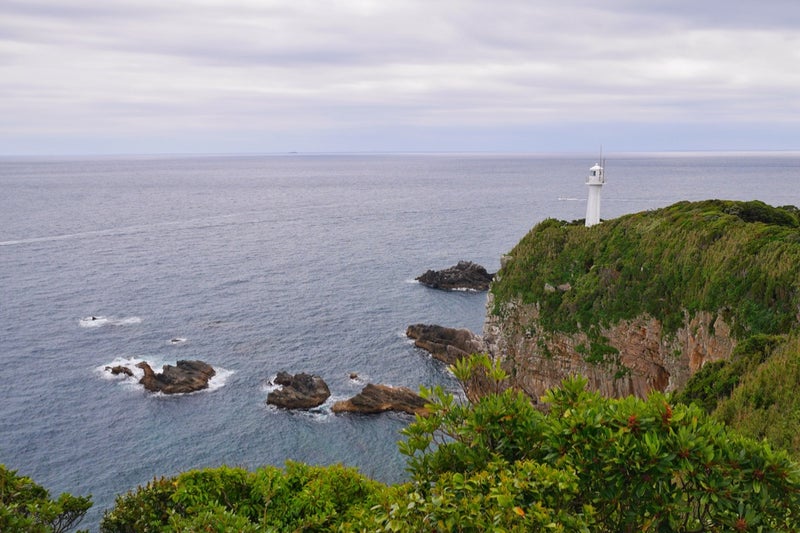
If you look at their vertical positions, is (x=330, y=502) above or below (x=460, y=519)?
below

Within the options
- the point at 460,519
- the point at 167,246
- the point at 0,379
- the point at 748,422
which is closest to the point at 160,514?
the point at 460,519

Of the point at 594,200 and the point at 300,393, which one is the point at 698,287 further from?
the point at 300,393

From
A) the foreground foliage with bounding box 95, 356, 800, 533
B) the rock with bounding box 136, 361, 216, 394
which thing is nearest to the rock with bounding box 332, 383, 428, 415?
the rock with bounding box 136, 361, 216, 394

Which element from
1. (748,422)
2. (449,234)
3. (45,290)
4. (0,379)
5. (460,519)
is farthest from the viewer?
(449,234)

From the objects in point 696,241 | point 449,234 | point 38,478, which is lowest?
point 38,478

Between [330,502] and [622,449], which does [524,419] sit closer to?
[622,449]

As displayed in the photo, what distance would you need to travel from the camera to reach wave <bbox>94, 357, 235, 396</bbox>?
5656 cm

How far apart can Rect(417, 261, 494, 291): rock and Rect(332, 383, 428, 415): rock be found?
1402 inches

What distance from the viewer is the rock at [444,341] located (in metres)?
63.4

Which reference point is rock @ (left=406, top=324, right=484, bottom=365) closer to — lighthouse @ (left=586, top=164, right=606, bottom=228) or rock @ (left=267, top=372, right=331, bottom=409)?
rock @ (left=267, top=372, right=331, bottom=409)

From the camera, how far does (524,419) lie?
1137 cm

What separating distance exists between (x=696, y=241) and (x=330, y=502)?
108ft

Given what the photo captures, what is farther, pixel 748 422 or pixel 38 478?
pixel 38 478

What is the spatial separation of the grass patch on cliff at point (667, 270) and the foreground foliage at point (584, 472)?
24632 mm
